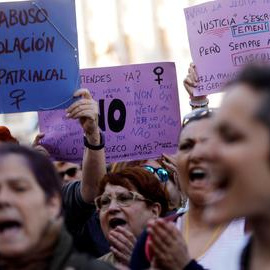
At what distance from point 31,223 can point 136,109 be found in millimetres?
2495

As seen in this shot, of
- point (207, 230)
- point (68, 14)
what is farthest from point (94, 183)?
point (207, 230)

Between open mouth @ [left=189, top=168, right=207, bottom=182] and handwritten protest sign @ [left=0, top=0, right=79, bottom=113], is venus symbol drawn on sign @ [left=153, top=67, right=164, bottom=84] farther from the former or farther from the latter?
open mouth @ [left=189, top=168, right=207, bottom=182]

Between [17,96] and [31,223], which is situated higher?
[17,96]

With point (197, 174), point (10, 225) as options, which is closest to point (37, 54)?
point (197, 174)

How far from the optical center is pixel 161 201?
4.18m

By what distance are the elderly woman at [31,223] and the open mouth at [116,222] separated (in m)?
1.36

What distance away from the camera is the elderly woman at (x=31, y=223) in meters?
2.68

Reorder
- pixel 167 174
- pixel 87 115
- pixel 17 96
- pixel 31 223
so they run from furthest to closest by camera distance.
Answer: pixel 167 174 → pixel 17 96 → pixel 87 115 → pixel 31 223

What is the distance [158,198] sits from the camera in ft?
13.7

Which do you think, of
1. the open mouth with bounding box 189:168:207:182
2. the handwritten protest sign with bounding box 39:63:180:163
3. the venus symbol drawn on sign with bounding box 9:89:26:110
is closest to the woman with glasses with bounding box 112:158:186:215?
the handwritten protest sign with bounding box 39:63:180:163

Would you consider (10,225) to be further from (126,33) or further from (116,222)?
(126,33)

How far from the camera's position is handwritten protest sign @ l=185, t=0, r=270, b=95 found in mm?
5043

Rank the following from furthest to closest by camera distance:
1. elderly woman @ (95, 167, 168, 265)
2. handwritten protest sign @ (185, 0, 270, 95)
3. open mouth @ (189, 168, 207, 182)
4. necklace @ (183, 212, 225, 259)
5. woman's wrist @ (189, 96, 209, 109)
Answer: handwritten protest sign @ (185, 0, 270, 95) < woman's wrist @ (189, 96, 209, 109) < elderly woman @ (95, 167, 168, 265) < open mouth @ (189, 168, 207, 182) < necklace @ (183, 212, 225, 259)

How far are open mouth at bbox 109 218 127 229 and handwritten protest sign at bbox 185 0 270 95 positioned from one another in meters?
1.11
